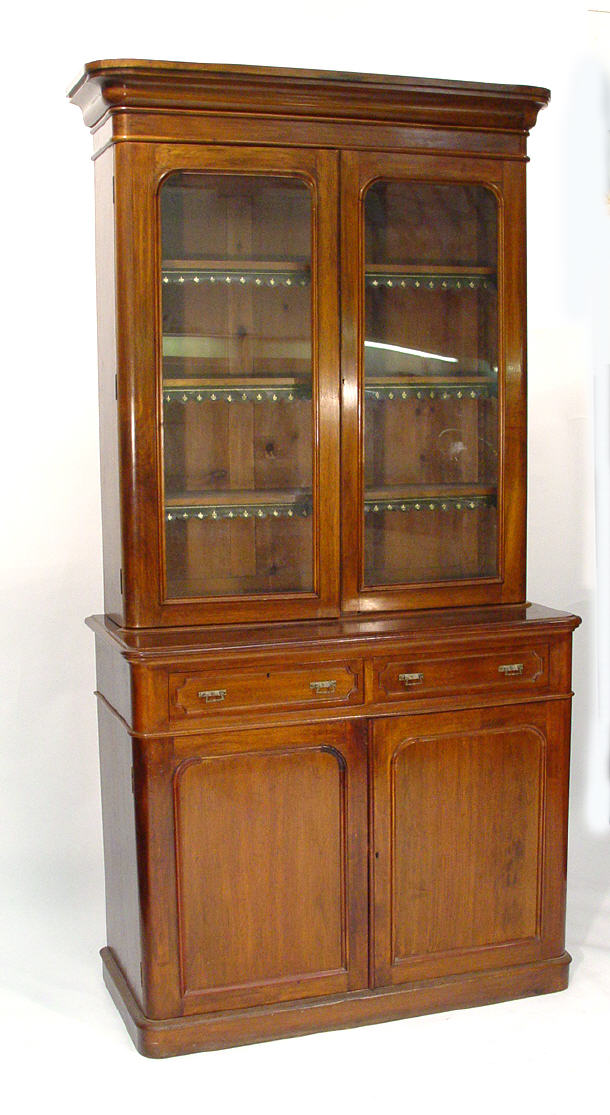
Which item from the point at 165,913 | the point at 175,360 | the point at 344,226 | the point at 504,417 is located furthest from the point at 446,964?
the point at 344,226

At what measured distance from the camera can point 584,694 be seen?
→ 4484 mm

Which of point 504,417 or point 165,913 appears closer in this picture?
point 165,913

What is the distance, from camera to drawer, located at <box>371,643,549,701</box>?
3152mm

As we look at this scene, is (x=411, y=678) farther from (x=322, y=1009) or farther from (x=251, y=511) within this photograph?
(x=322, y=1009)

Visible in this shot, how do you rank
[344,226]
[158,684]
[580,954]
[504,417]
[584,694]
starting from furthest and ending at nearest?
[584,694], [580,954], [504,417], [344,226], [158,684]

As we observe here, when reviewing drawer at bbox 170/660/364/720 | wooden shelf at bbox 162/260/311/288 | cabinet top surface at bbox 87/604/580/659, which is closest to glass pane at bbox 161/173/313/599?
wooden shelf at bbox 162/260/311/288

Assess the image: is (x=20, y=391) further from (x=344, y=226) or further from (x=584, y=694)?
(x=584, y=694)

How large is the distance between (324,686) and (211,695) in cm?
28

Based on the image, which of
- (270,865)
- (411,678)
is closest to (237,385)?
(411,678)

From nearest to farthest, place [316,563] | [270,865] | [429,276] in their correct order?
[270,865], [316,563], [429,276]

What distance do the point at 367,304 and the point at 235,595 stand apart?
2.64 ft

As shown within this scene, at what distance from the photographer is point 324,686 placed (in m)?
3.10

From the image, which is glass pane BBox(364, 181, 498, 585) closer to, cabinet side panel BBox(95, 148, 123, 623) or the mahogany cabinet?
the mahogany cabinet

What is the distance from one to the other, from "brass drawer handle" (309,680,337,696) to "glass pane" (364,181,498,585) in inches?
12.4
